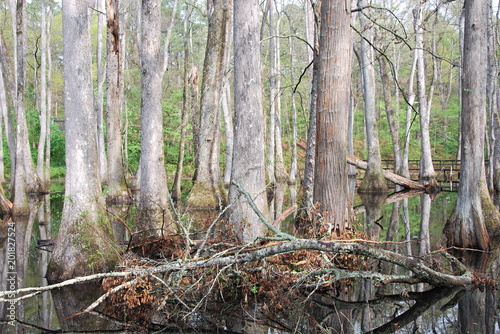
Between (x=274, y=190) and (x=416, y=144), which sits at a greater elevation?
(x=416, y=144)

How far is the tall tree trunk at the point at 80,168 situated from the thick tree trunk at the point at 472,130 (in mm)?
6792

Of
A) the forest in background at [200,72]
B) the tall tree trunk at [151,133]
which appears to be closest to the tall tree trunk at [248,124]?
the tall tree trunk at [151,133]

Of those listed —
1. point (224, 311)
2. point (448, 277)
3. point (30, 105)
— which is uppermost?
point (30, 105)

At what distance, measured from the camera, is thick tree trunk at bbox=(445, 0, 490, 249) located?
891 cm

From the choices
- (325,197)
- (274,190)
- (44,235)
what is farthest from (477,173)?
(274,190)

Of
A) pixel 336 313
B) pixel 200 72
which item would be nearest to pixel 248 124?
pixel 336 313

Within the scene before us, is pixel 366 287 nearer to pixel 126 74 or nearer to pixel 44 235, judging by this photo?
pixel 44 235

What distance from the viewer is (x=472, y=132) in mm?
9055

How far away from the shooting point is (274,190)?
2336 cm

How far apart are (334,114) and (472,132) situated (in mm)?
3884

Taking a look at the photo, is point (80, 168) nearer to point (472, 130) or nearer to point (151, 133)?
point (151, 133)

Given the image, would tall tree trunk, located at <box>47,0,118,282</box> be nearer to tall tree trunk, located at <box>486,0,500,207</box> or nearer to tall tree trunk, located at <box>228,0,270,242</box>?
tall tree trunk, located at <box>228,0,270,242</box>

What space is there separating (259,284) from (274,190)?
17.4m

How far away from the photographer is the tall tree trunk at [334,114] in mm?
A: 6941
